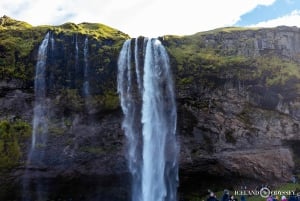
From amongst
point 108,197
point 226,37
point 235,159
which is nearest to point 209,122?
point 235,159

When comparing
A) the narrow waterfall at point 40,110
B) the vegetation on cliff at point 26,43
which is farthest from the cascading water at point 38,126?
the vegetation on cliff at point 26,43

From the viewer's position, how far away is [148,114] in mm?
38344

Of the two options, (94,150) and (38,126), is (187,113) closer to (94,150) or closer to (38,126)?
(94,150)

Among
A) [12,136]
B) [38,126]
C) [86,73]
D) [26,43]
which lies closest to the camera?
[12,136]

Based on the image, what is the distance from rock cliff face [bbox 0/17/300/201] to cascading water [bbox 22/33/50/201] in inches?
13.2

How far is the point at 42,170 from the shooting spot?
37.8 m

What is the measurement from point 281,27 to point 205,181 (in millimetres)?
13037

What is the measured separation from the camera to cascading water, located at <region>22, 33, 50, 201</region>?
124 feet

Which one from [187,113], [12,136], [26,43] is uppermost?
[26,43]

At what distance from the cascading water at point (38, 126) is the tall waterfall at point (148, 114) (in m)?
5.78

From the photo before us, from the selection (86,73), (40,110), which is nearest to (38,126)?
(40,110)

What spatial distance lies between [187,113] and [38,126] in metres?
11.2

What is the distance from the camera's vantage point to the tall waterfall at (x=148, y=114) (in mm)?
37875

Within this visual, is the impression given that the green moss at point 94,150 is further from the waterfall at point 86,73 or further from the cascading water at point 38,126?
the waterfall at point 86,73
